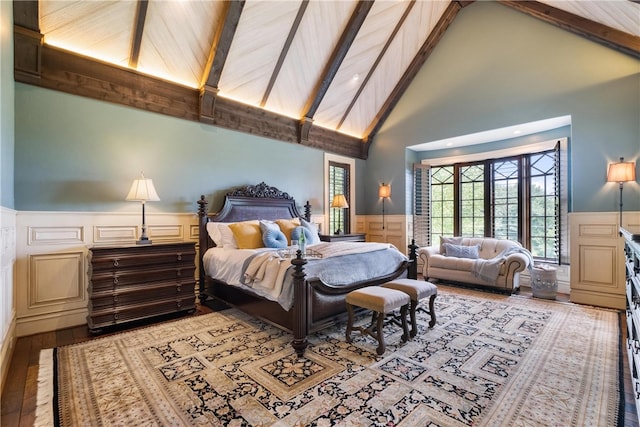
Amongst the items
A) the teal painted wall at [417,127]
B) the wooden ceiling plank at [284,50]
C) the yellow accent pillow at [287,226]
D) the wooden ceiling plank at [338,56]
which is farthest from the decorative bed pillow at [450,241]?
the wooden ceiling plank at [284,50]

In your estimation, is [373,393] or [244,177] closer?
[373,393]

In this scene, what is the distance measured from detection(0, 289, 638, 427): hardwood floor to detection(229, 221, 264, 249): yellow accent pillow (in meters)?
1.43

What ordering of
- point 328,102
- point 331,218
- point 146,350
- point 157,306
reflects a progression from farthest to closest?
point 331,218, point 328,102, point 157,306, point 146,350

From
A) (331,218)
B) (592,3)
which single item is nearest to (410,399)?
(331,218)

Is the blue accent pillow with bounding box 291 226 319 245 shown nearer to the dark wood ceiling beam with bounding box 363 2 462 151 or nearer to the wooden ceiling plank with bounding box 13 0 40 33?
the dark wood ceiling beam with bounding box 363 2 462 151

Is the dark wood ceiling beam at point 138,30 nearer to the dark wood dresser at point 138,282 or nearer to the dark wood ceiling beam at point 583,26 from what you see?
the dark wood dresser at point 138,282

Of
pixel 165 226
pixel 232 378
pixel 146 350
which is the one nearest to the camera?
pixel 232 378

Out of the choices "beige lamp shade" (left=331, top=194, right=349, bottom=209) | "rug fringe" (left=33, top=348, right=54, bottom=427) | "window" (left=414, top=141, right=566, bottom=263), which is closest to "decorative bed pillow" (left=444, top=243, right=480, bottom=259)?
"window" (left=414, top=141, right=566, bottom=263)

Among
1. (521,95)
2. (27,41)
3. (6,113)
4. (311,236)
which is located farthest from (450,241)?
(27,41)

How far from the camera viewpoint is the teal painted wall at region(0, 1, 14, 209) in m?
2.28

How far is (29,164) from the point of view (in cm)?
311

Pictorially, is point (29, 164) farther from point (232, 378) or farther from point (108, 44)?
point (232, 378)

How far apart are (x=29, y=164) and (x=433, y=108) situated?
6.34 meters

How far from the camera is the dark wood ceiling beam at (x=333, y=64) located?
448 centimetres
